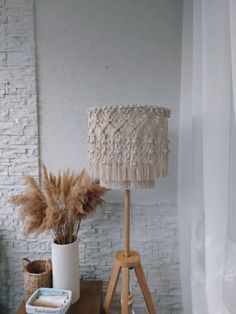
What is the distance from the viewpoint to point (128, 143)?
108 cm

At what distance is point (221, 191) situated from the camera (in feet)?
2.98

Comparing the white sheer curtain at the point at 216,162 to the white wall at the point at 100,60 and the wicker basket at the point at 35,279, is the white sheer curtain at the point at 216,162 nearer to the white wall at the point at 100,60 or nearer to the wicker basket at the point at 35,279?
the white wall at the point at 100,60

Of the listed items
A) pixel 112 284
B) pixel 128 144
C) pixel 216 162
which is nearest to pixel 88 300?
pixel 112 284

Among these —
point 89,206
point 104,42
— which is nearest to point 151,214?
point 89,206

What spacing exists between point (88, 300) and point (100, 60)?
3.96 ft

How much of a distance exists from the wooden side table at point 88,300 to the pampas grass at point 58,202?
305 millimetres

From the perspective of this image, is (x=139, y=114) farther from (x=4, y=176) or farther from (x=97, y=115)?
(x=4, y=176)

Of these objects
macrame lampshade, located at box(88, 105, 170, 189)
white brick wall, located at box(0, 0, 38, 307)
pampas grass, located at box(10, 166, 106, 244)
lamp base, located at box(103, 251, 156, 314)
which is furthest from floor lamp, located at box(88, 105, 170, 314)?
white brick wall, located at box(0, 0, 38, 307)

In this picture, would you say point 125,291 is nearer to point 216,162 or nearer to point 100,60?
point 216,162

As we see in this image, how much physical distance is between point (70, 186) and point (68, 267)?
0.38 meters

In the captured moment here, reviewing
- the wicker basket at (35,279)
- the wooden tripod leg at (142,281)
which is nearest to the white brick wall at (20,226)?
the wicker basket at (35,279)

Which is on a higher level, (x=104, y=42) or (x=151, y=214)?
(x=104, y=42)

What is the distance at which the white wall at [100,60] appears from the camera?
1461 millimetres

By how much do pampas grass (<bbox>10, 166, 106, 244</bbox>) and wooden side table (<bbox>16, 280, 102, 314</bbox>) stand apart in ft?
1.00
